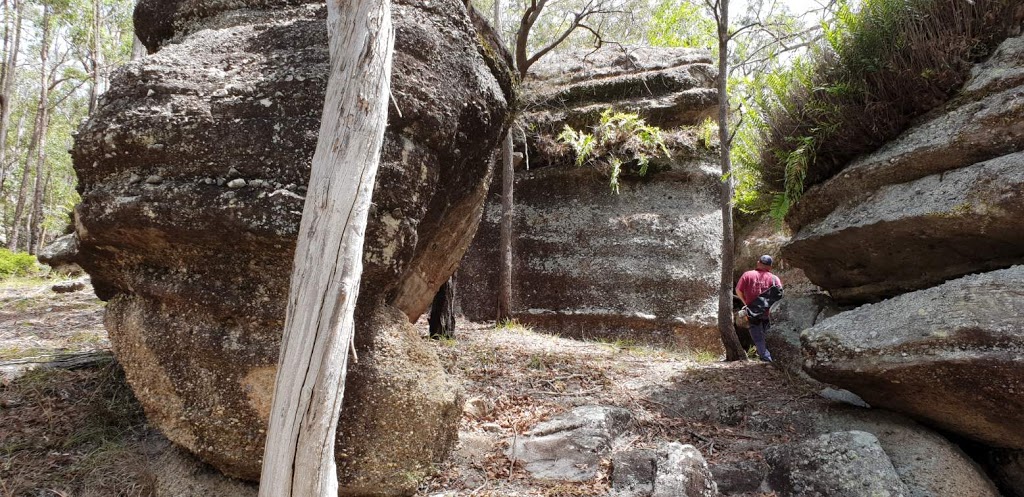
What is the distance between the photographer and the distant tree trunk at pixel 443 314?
24.6 feet

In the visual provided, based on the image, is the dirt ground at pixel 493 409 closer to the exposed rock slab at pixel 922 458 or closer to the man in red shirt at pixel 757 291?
the exposed rock slab at pixel 922 458

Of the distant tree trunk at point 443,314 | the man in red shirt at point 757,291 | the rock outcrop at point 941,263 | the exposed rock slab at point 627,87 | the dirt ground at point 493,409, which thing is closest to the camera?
the dirt ground at point 493,409

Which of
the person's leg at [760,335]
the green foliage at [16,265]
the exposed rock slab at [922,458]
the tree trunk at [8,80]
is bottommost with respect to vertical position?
the exposed rock slab at [922,458]

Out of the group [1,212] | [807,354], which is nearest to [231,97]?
[807,354]

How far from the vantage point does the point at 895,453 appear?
14.3ft

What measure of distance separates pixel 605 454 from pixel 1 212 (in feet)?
151

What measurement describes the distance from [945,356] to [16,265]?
1947 centimetres

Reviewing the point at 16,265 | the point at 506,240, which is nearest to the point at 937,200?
the point at 506,240

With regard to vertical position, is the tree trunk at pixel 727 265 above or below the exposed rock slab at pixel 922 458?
above

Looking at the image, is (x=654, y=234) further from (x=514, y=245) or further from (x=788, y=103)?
(x=788, y=103)

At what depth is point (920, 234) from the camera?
509 cm

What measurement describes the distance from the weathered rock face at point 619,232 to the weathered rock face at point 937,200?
11.5 feet

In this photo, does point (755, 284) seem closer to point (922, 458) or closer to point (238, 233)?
point (922, 458)

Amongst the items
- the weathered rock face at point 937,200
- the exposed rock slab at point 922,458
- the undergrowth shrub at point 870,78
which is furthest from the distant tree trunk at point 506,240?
the exposed rock slab at point 922,458
